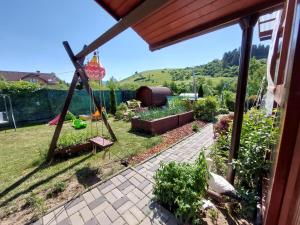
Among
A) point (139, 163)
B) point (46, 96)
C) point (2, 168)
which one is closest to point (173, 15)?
point (139, 163)

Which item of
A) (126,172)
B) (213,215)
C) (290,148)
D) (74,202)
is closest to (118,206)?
(74,202)

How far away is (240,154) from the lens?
241cm

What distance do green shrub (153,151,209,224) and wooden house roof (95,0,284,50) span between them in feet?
6.44

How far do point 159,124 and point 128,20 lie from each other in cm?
442

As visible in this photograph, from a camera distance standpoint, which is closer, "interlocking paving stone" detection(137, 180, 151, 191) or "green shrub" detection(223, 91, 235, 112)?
"interlocking paving stone" detection(137, 180, 151, 191)

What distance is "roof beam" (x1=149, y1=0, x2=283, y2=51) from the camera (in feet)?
5.68

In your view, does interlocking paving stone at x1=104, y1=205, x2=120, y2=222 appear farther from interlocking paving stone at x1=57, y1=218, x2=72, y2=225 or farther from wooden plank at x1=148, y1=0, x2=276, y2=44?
wooden plank at x1=148, y1=0, x2=276, y2=44

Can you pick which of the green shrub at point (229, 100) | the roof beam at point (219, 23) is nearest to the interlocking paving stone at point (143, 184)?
the roof beam at point (219, 23)

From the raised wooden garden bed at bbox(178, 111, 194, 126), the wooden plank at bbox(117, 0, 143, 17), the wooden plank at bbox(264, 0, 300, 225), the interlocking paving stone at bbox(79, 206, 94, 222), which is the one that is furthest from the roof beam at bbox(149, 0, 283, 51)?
the raised wooden garden bed at bbox(178, 111, 194, 126)

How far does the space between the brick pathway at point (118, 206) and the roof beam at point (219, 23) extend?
267cm

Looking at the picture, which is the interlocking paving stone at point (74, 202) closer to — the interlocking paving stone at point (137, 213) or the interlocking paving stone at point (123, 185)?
the interlocking paving stone at point (123, 185)

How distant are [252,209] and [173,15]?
272 centimetres

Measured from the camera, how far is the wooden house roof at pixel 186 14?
179cm

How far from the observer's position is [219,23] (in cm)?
213
